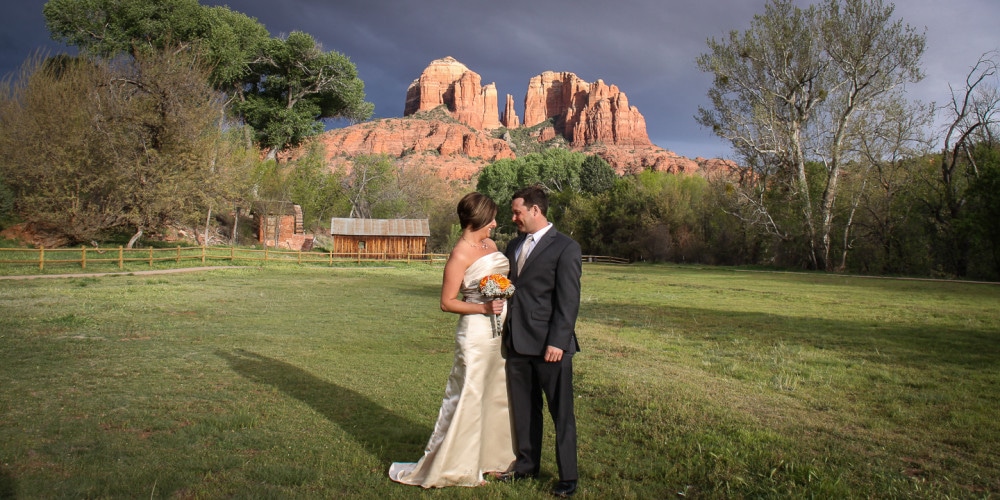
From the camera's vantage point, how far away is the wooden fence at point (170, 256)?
2292 cm

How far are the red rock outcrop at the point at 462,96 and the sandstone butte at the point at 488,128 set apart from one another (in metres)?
0.32

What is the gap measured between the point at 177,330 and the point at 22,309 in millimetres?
4227

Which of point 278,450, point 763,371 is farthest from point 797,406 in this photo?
point 278,450

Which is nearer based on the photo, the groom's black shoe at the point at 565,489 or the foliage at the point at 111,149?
the groom's black shoe at the point at 565,489

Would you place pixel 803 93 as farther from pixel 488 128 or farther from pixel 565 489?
pixel 488 128

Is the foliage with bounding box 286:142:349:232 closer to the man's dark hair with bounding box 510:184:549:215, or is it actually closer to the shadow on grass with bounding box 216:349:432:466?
the shadow on grass with bounding box 216:349:432:466

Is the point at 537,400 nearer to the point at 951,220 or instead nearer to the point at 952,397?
the point at 952,397

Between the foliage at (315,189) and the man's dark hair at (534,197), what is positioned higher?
the foliage at (315,189)

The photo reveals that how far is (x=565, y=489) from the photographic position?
12.3 ft

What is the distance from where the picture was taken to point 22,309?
468 inches

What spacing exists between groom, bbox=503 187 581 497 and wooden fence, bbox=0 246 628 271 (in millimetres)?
23189

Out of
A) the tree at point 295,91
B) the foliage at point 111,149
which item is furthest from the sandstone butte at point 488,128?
the foliage at point 111,149

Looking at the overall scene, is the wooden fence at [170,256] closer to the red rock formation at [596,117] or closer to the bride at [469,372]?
the bride at [469,372]

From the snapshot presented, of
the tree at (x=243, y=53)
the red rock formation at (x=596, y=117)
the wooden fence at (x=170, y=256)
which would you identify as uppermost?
the red rock formation at (x=596, y=117)
